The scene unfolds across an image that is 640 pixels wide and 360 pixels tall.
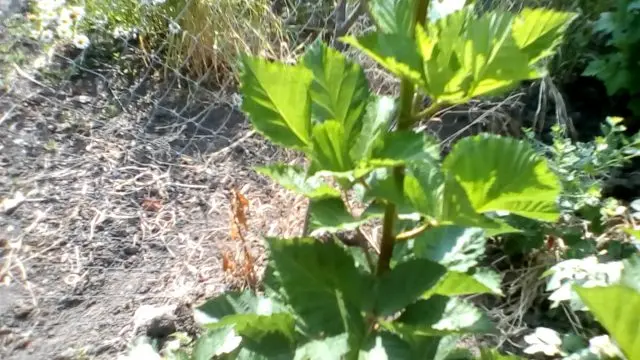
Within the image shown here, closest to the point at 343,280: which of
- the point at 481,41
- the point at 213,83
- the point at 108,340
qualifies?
the point at 481,41

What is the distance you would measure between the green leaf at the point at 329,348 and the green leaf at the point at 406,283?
0.06 metres

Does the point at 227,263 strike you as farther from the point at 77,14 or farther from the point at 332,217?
the point at 77,14

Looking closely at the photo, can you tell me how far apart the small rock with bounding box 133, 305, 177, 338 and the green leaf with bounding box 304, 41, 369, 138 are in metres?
1.00

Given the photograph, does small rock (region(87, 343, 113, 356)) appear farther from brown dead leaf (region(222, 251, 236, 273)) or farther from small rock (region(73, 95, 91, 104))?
small rock (region(73, 95, 91, 104))

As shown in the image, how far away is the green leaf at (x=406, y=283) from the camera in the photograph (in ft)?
2.91

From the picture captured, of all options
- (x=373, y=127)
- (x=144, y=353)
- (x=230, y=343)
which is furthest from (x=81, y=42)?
(x=373, y=127)

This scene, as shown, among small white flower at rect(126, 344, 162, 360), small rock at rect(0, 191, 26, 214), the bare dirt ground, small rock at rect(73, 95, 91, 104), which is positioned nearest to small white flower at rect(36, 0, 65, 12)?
the bare dirt ground

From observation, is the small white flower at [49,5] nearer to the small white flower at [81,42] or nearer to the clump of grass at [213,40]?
the small white flower at [81,42]

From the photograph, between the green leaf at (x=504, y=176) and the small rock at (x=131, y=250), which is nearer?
the green leaf at (x=504, y=176)

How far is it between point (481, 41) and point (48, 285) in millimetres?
1433

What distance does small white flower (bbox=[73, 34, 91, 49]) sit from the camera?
255 centimetres

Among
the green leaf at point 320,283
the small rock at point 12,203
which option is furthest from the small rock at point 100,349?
the green leaf at point 320,283

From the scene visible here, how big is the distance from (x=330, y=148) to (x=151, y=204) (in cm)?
137

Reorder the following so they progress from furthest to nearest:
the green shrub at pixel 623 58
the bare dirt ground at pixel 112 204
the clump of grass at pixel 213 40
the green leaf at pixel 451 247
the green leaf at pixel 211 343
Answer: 1. the clump of grass at pixel 213 40
2. the green shrub at pixel 623 58
3. the bare dirt ground at pixel 112 204
4. the green leaf at pixel 211 343
5. the green leaf at pixel 451 247
